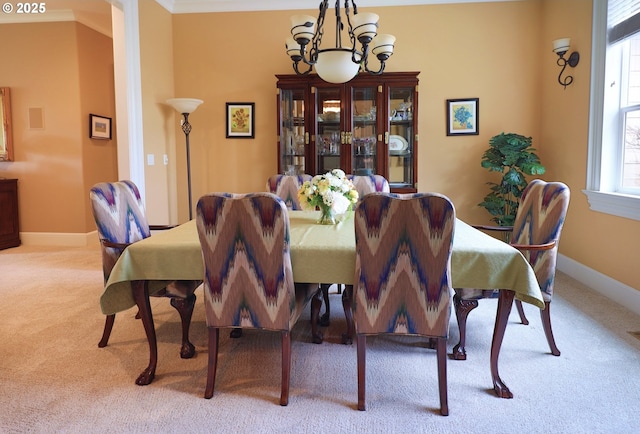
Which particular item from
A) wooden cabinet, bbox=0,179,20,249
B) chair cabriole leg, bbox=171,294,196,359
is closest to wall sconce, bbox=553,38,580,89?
chair cabriole leg, bbox=171,294,196,359

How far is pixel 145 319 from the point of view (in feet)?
6.79

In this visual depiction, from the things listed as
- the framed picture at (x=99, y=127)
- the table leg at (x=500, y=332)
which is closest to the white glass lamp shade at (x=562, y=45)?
the table leg at (x=500, y=332)

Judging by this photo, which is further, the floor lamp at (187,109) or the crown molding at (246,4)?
the crown molding at (246,4)

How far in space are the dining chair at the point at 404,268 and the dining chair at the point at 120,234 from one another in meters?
0.95

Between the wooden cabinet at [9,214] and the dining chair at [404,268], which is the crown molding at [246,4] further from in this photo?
the dining chair at [404,268]

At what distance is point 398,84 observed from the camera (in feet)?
14.1

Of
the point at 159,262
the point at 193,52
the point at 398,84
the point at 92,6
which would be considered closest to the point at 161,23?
the point at 193,52

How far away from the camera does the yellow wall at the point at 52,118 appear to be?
5297 mm

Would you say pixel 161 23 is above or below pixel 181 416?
above

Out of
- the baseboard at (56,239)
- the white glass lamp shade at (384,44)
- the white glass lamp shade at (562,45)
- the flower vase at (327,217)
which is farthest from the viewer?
the baseboard at (56,239)

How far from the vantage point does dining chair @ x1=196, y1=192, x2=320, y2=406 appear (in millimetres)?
1737

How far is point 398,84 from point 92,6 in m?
3.43

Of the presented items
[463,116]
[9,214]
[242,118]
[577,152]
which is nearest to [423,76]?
[463,116]

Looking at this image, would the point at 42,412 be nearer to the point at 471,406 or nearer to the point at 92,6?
the point at 471,406
